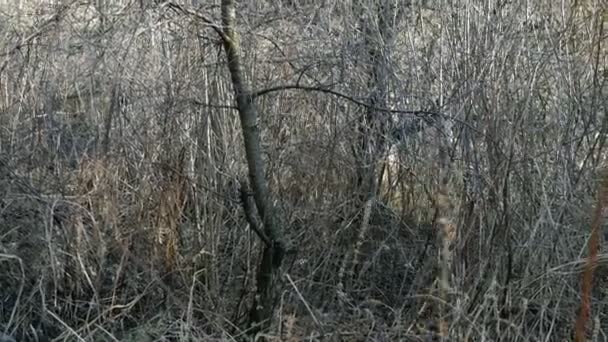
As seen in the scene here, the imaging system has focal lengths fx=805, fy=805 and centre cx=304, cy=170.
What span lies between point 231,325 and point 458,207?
117 centimetres

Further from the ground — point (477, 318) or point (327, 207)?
point (327, 207)

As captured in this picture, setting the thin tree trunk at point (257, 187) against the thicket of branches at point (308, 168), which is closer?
the thin tree trunk at point (257, 187)

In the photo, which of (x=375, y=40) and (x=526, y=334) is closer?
(x=526, y=334)

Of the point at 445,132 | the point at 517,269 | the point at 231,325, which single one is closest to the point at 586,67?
the point at 445,132

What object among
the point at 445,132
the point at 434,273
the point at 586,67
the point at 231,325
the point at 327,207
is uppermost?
the point at 586,67

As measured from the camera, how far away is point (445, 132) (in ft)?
12.5

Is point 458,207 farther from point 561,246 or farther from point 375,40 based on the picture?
point 375,40

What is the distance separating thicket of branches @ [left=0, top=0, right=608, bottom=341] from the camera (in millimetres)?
3535

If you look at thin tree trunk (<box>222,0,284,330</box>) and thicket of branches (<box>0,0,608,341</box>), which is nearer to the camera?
thin tree trunk (<box>222,0,284,330</box>)

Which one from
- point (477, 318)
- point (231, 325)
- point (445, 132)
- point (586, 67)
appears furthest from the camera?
point (586, 67)

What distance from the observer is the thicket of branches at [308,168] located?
3535mm

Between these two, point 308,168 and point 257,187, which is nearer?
point 257,187

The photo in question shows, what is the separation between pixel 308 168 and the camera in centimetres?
401

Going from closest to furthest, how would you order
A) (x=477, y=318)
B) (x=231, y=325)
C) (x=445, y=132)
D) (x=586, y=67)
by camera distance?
(x=477, y=318) → (x=231, y=325) → (x=445, y=132) → (x=586, y=67)
